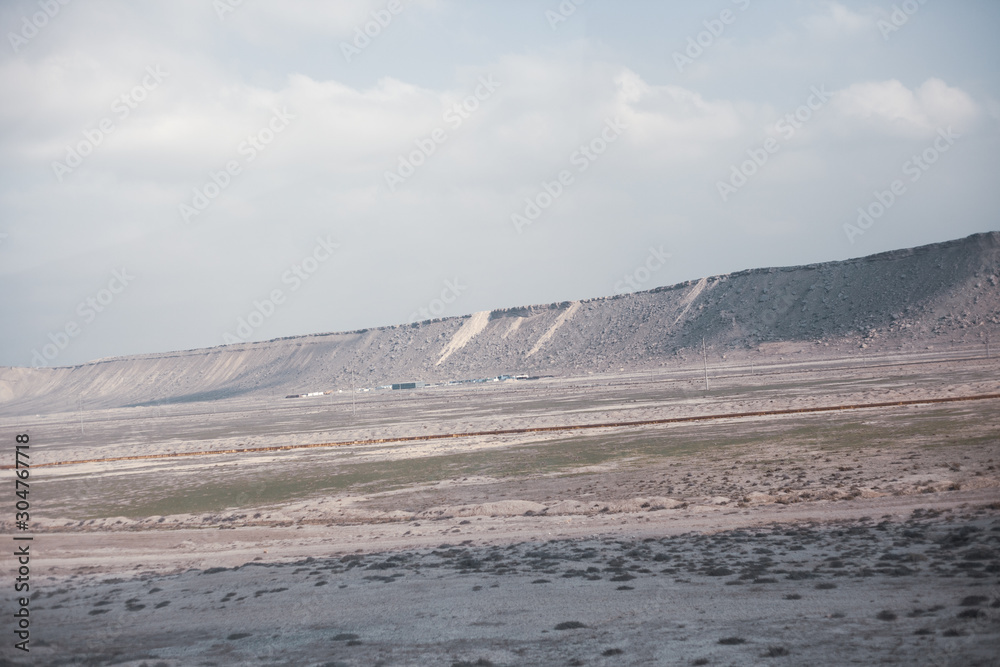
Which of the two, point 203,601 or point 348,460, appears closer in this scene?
point 203,601

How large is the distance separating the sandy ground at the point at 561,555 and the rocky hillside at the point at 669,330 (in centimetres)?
7254

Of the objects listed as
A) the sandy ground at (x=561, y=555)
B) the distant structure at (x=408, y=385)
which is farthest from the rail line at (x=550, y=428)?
the distant structure at (x=408, y=385)

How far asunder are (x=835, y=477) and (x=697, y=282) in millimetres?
120622

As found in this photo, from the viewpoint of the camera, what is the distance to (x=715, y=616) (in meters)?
10.1

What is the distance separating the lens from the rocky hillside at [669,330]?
94.8m

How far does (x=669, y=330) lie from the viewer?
124250 mm

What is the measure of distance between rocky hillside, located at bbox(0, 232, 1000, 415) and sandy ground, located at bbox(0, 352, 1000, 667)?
72.5 m

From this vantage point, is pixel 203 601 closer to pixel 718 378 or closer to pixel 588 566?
pixel 588 566

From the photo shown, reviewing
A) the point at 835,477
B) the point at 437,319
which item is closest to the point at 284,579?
the point at 835,477

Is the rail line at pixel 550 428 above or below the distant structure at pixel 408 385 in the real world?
below

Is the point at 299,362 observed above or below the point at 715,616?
above

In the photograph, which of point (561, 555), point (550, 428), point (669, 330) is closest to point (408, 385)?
point (669, 330)

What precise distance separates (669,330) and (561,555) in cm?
11334

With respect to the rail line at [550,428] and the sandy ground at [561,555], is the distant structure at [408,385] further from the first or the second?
the sandy ground at [561,555]
